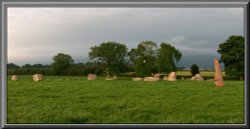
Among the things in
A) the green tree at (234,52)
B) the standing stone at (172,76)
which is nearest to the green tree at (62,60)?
the green tree at (234,52)

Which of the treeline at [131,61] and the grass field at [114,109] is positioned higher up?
the treeline at [131,61]

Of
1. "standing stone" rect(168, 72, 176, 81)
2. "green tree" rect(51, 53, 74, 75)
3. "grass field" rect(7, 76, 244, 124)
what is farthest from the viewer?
"standing stone" rect(168, 72, 176, 81)

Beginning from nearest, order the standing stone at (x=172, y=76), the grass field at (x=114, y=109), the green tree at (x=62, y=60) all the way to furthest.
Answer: the grass field at (x=114, y=109) → the green tree at (x=62, y=60) → the standing stone at (x=172, y=76)

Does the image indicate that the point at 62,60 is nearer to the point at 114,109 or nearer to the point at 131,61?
the point at 114,109

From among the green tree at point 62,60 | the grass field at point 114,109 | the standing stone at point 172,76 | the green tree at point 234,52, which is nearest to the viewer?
the grass field at point 114,109

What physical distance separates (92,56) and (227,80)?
624 centimetres

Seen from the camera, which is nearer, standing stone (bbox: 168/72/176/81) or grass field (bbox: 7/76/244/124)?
grass field (bbox: 7/76/244/124)

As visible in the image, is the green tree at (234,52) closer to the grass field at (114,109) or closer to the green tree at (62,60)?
the grass field at (114,109)

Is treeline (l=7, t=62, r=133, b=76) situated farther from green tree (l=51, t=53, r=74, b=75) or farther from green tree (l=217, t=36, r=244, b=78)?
green tree (l=217, t=36, r=244, b=78)

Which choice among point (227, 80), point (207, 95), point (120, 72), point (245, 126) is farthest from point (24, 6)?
point (227, 80)

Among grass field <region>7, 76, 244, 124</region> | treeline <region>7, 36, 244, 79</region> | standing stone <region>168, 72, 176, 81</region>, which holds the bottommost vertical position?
grass field <region>7, 76, 244, 124</region>

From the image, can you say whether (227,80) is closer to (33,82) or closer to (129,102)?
(129,102)

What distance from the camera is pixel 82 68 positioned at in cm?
1051

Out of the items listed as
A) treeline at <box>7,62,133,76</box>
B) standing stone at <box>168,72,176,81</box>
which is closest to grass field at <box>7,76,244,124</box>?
treeline at <box>7,62,133,76</box>
